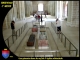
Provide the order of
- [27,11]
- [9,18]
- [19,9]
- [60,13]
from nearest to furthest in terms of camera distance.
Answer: [9,18]
[19,9]
[60,13]
[27,11]

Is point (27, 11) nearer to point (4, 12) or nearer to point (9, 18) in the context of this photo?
point (9, 18)

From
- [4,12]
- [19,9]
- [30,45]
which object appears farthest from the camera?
[19,9]

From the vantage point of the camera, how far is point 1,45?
4582mm

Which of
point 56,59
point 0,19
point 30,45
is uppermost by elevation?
point 0,19

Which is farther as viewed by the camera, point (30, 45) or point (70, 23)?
point (70, 23)

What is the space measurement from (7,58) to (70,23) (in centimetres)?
1624

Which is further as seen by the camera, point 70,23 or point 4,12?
point 70,23

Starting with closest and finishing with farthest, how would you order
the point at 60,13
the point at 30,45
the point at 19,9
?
the point at 30,45 → the point at 19,9 → the point at 60,13

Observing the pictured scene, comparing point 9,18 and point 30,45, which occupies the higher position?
point 9,18

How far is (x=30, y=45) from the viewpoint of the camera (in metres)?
11.1

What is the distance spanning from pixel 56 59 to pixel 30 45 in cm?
662

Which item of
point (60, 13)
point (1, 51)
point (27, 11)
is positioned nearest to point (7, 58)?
point (1, 51)

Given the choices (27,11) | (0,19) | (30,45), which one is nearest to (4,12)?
(0,19)

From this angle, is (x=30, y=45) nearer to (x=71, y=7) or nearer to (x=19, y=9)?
(x=71, y=7)
